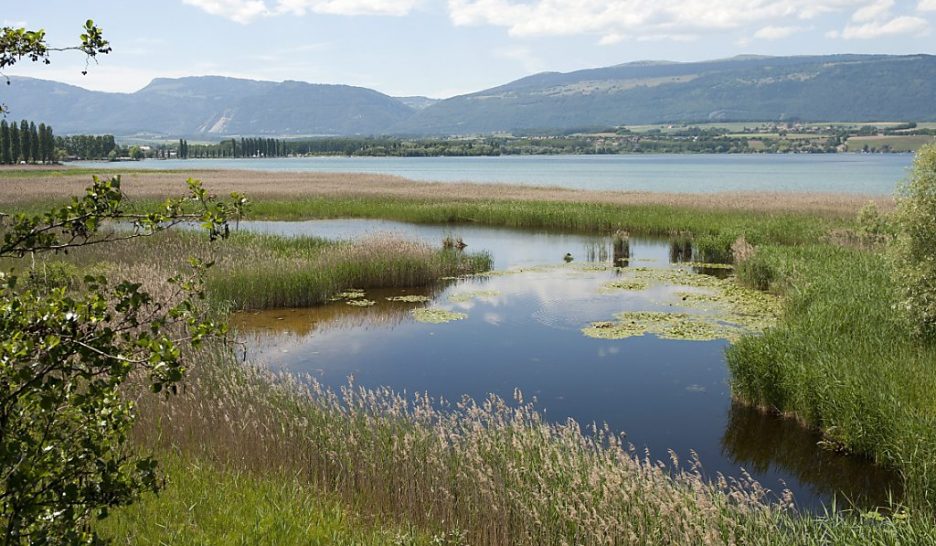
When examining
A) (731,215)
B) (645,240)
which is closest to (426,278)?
(645,240)

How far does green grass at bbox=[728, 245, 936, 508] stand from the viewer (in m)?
9.93

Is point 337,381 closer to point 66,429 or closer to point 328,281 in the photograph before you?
point 328,281

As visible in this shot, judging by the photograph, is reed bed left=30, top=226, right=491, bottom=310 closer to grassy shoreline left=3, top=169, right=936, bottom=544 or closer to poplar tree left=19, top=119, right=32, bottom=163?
grassy shoreline left=3, top=169, right=936, bottom=544

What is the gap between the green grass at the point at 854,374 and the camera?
32.6 ft

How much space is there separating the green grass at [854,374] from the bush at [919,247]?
437 mm

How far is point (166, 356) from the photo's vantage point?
391 cm

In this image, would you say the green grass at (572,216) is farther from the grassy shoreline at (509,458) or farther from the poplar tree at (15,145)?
the poplar tree at (15,145)

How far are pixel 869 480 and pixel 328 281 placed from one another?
16554 millimetres

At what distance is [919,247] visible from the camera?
1334 cm

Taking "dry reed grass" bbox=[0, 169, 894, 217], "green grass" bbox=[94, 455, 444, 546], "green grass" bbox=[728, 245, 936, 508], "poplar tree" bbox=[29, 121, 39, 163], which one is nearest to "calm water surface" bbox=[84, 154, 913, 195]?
"dry reed grass" bbox=[0, 169, 894, 217]

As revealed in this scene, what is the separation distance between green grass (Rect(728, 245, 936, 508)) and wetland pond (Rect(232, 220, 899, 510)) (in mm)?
455

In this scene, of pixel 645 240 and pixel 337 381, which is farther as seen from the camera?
pixel 645 240

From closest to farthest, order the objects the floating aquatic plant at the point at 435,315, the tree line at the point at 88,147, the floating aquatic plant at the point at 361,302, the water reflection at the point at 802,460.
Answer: the water reflection at the point at 802,460 < the floating aquatic plant at the point at 435,315 < the floating aquatic plant at the point at 361,302 < the tree line at the point at 88,147

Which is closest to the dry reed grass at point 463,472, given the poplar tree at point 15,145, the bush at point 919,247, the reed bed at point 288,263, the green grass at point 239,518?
the green grass at point 239,518
